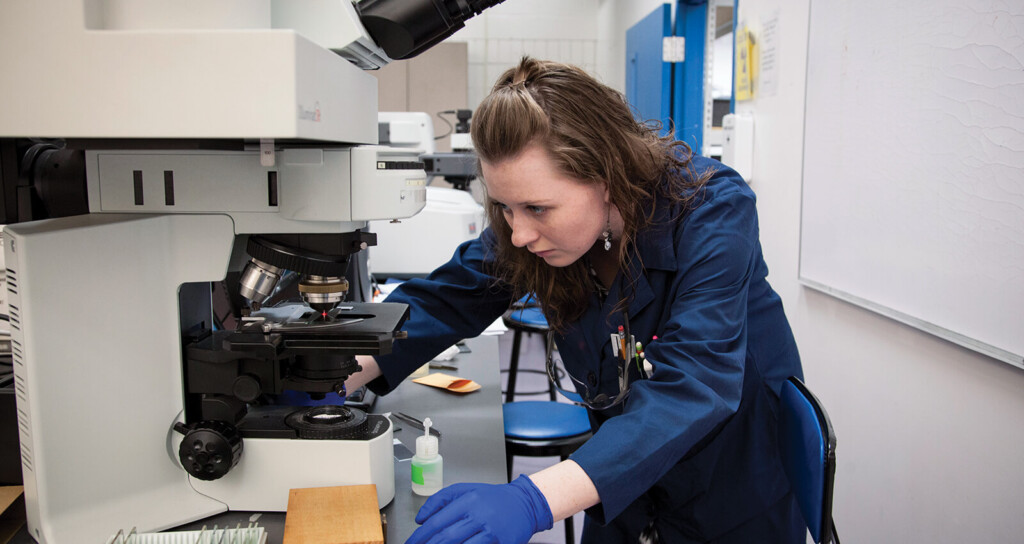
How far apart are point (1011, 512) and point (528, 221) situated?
103 cm

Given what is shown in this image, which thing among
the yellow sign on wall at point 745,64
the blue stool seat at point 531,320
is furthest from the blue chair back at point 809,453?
the yellow sign on wall at point 745,64

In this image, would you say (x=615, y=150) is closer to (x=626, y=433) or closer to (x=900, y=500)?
(x=626, y=433)

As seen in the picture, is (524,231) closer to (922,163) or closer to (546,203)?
(546,203)

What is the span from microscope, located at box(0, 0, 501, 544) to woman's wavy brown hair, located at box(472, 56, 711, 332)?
113mm

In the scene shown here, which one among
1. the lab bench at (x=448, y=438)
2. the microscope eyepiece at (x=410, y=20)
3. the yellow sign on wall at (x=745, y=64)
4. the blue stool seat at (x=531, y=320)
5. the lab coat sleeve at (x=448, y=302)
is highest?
the yellow sign on wall at (x=745, y=64)

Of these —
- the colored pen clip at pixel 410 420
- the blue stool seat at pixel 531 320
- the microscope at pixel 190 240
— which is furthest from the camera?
the blue stool seat at pixel 531 320

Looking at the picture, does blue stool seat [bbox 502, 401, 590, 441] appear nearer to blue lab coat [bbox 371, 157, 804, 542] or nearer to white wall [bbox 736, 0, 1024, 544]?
blue lab coat [bbox 371, 157, 804, 542]

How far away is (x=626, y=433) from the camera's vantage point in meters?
0.83

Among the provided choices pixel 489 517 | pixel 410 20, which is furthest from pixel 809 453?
pixel 410 20

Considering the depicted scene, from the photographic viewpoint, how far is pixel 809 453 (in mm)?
977

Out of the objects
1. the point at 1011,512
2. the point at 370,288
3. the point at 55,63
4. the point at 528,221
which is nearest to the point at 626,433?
the point at 528,221

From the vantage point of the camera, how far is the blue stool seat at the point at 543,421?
152 centimetres

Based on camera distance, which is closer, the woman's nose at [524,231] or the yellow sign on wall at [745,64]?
the woman's nose at [524,231]

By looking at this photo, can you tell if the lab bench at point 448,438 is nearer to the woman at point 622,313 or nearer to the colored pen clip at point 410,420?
the colored pen clip at point 410,420
